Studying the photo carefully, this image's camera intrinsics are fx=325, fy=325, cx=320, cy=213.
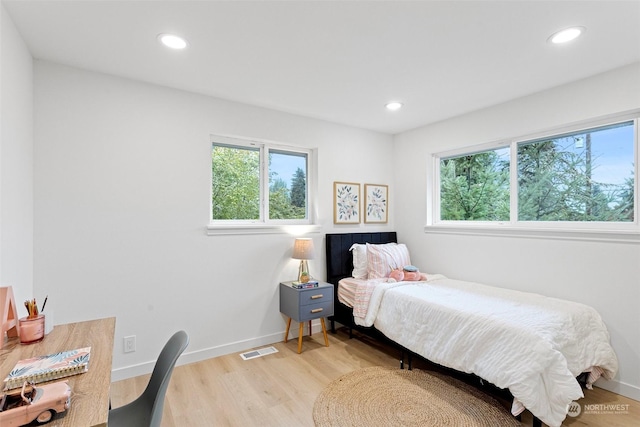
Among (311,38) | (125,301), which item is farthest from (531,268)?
(125,301)

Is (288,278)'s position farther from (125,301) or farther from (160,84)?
(160,84)

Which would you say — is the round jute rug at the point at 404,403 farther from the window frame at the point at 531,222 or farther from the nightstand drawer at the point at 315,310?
the window frame at the point at 531,222

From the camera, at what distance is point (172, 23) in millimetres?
1869

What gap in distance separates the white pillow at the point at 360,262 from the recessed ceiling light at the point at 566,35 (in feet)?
7.79

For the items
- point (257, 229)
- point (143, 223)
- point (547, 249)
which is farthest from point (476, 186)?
point (143, 223)

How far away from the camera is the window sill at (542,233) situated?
2.40 metres

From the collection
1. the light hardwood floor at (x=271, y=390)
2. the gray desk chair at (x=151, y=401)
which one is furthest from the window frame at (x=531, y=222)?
the gray desk chair at (x=151, y=401)

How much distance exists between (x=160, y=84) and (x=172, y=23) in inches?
38.8

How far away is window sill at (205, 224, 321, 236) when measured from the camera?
300cm

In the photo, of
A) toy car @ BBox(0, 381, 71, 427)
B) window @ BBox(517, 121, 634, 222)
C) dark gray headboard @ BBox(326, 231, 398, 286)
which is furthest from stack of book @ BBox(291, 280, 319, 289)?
toy car @ BBox(0, 381, 71, 427)

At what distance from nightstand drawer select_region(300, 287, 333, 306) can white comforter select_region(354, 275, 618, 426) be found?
44 cm

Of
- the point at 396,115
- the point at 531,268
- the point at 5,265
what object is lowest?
the point at 531,268

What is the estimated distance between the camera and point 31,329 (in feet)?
4.80

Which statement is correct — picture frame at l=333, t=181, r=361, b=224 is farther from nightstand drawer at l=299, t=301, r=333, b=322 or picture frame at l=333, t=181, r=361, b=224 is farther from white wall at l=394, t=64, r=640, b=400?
nightstand drawer at l=299, t=301, r=333, b=322
